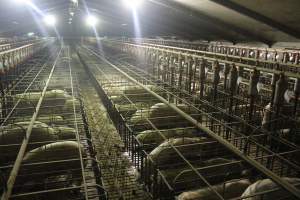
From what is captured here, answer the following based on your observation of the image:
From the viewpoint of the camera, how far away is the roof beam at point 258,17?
9664mm

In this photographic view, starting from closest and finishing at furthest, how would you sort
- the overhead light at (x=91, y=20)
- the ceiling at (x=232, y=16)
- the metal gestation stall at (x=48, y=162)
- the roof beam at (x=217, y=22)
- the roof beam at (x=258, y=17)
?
the metal gestation stall at (x=48, y=162), the ceiling at (x=232, y=16), the roof beam at (x=258, y=17), the roof beam at (x=217, y=22), the overhead light at (x=91, y=20)

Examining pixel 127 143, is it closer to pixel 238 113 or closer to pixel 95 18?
pixel 238 113

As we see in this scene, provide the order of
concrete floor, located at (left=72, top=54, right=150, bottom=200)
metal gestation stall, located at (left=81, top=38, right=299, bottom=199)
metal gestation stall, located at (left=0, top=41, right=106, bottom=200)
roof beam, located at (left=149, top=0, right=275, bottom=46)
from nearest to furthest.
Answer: metal gestation stall, located at (left=81, top=38, right=299, bottom=199) < metal gestation stall, located at (left=0, top=41, right=106, bottom=200) < concrete floor, located at (left=72, top=54, right=150, bottom=200) < roof beam, located at (left=149, top=0, right=275, bottom=46)

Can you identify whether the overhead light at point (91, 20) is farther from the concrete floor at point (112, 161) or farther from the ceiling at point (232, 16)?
the concrete floor at point (112, 161)

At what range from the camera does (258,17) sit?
987 cm

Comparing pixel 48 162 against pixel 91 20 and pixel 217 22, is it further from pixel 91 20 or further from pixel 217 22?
pixel 91 20

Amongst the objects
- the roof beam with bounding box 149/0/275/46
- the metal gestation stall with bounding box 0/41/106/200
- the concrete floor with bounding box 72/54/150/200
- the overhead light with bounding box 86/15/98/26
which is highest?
→ the overhead light with bounding box 86/15/98/26

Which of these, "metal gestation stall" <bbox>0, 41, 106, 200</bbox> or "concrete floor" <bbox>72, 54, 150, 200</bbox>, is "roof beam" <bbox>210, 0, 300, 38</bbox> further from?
"metal gestation stall" <bbox>0, 41, 106, 200</bbox>

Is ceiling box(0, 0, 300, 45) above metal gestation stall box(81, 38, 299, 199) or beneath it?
above

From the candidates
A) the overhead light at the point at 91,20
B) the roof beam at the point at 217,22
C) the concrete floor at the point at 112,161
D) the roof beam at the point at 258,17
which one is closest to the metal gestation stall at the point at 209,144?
the concrete floor at the point at 112,161

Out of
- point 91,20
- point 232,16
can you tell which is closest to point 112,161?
point 232,16

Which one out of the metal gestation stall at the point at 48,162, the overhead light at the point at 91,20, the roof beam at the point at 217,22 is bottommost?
the metal gestation stall at the point at 48,162

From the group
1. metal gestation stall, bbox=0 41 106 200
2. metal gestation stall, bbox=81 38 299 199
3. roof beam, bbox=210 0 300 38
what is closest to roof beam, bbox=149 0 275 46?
roof beam, bbox=210 0 300 38

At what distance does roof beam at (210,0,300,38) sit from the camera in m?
9.66
